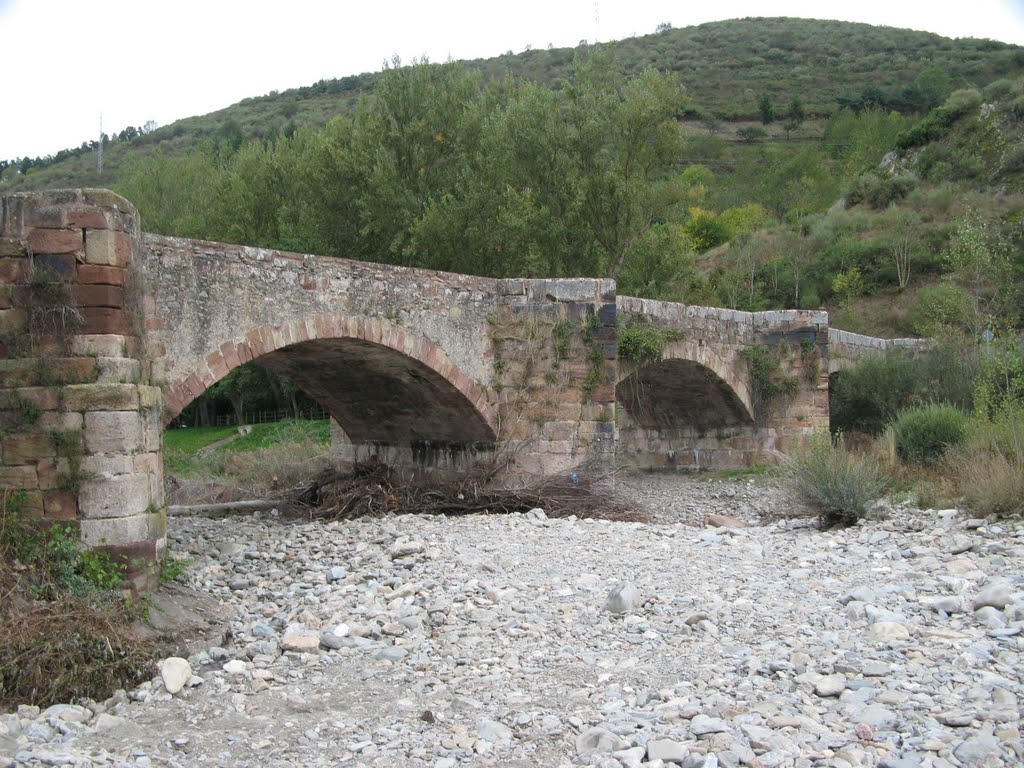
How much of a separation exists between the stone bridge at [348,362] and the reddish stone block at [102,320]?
14mm

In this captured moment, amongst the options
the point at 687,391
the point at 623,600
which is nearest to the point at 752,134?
the point at 687,391

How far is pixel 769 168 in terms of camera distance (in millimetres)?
51562

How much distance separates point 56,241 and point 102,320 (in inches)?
24.0

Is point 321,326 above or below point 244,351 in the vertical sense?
above

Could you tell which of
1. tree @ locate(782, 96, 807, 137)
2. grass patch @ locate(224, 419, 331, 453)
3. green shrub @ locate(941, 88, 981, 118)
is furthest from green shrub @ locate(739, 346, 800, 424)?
tree @ locate(782, 96, 807, 137)

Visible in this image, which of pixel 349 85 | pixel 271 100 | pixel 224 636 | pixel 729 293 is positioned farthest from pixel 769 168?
pixel 224 636

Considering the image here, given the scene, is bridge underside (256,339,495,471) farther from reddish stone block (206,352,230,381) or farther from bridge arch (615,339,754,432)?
bridge arch (615,339,754,432)

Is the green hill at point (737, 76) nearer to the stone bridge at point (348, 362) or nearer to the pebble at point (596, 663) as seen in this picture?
the stone bridge at point (348, 362)

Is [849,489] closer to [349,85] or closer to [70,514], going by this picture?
[70,514]

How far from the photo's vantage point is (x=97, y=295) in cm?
634

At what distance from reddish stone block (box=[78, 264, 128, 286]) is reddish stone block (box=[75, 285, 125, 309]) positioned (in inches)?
1.4

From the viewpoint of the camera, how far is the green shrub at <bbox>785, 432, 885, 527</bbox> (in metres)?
9.85

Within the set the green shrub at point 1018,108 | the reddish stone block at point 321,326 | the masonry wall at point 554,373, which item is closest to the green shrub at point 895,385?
the masonry wall at point 554,373

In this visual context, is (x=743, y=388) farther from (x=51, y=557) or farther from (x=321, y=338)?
(x=51, y=557)
